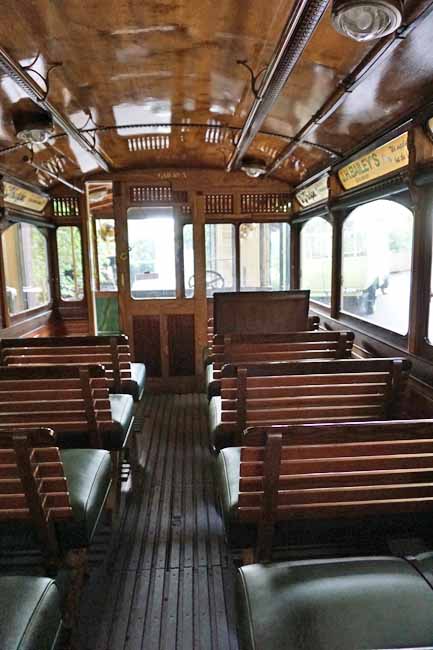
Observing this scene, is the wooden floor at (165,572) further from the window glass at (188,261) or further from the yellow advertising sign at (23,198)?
the yellow advertising sign at (23,198)

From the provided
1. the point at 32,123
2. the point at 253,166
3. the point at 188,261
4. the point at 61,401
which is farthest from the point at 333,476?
the point at 188,261

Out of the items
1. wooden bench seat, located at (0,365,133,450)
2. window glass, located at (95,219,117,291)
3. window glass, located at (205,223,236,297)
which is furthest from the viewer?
window glass, located at (95,219,117,291)

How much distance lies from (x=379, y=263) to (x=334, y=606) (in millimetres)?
2566

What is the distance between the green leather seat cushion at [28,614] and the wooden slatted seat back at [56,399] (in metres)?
0.97

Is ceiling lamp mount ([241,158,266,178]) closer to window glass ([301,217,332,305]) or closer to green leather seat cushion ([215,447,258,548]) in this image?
window glass ([301,217,332,305])

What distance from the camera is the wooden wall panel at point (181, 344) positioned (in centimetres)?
466

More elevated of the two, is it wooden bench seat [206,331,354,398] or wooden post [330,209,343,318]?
wooden post [330,209,343,318]

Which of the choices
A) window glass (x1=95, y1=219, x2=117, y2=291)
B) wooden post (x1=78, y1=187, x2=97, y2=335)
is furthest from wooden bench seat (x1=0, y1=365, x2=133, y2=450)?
window glass (x1=95, y1=219, x2=117, y2=291)

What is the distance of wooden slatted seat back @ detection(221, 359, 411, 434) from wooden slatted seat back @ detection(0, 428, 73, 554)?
0.86 meters

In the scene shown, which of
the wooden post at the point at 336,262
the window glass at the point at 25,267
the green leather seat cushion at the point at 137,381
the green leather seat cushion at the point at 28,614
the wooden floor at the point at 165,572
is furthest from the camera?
the window glass at the point at 25,267

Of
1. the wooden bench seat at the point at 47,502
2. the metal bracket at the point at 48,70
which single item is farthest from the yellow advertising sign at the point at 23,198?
the wooden bench seat at the point at 47,502

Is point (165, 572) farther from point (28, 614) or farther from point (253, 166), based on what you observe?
point (253, 166)

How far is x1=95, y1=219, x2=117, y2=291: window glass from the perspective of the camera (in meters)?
6.72

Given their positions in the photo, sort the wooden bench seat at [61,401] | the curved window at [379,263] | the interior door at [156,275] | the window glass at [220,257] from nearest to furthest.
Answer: the wooden bench seat at [61,401] < the curved window at [379,263] < the interior door at [156,275] < the window glass at [220,257]
